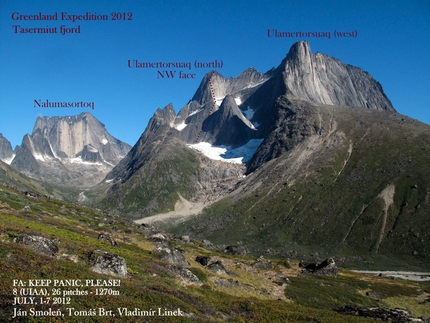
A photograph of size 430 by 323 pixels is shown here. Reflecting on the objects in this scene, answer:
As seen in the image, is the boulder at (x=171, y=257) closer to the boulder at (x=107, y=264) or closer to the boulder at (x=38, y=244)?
the boulder at (x=107, y=264)

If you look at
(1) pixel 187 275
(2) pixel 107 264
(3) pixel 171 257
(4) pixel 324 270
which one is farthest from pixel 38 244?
(4) pixel 324 270

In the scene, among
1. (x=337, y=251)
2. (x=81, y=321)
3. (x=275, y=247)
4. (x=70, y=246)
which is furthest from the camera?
(x=275, y=247)

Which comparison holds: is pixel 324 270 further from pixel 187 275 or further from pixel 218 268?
pixel 187 275

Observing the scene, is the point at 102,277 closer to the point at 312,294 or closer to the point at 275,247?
the point at 312,294

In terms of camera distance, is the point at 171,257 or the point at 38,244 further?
the point at 171,257

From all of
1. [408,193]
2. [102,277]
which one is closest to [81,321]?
[102,277]
